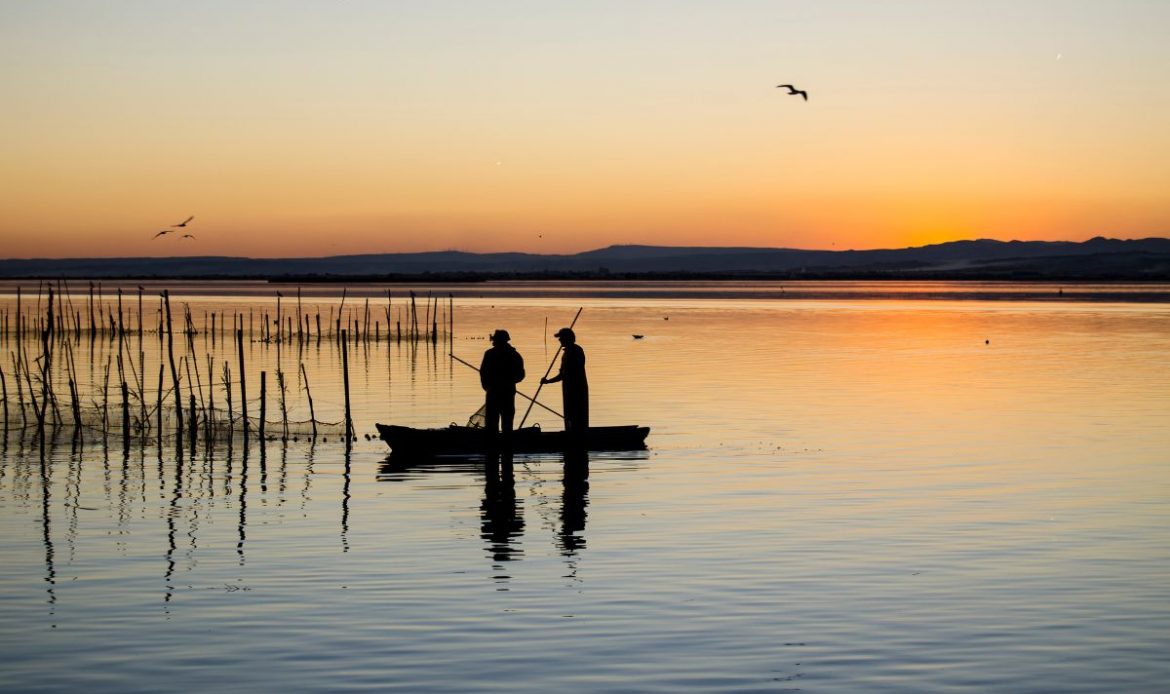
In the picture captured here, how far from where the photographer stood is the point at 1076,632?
1165 cm

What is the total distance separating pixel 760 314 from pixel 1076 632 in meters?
87.5

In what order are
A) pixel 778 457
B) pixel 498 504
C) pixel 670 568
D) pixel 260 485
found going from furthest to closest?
pixel 778 457 < pixel 260 485 < pixel 498 504 < pixel 670 568

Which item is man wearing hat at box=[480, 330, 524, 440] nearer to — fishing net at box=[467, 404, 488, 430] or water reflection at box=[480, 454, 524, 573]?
fishing net at box=[467, 404, 488, 430]

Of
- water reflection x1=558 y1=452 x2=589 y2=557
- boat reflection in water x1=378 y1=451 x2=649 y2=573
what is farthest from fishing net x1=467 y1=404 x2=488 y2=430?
water reflection x1=558 y1=452 x2=589 y2=557

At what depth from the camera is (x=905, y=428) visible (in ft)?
93.9

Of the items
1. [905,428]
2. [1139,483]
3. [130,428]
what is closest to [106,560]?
[130,428]

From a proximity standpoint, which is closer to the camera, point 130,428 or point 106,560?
point 106,560

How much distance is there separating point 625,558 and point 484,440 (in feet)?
28.3

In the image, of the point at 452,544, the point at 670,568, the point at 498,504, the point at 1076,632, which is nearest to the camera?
the point at 1076,632

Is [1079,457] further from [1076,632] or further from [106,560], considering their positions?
[106,560]

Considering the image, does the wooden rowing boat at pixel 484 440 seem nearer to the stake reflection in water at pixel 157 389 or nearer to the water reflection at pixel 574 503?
the water reflection at pixel 574 503

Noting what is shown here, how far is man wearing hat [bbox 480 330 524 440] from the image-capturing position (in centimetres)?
2244

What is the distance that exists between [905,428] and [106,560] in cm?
1793

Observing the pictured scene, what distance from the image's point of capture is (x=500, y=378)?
22.6m
